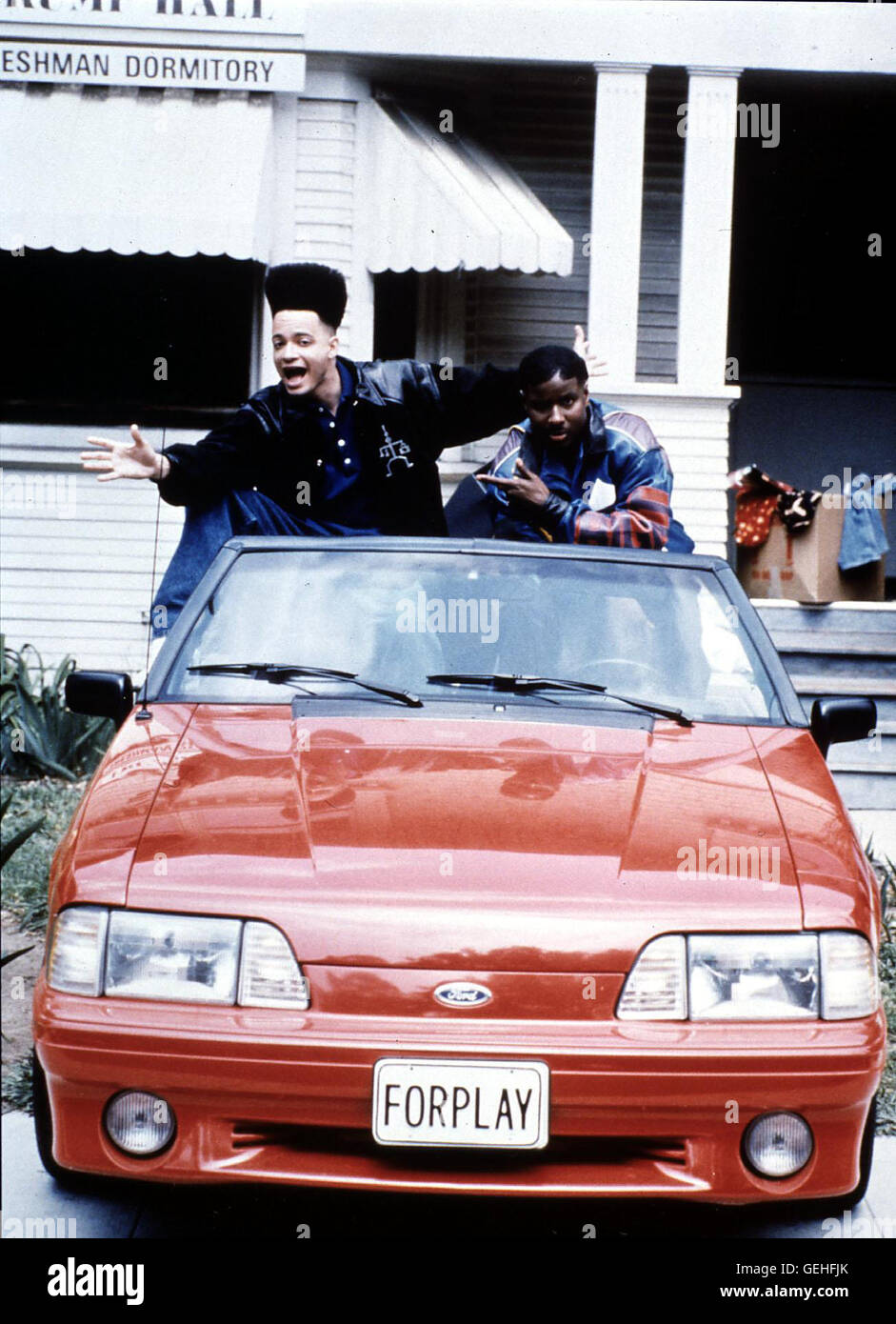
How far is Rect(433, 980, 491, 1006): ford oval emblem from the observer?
2609 millimetres

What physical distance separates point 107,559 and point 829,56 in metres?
Result: 5.34

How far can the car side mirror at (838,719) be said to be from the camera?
367cm

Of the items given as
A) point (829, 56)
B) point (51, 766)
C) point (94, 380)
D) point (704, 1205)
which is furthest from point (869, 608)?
point (704, 1205)

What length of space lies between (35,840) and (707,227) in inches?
212

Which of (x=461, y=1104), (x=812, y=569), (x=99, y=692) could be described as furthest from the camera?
(x=812, y=569)

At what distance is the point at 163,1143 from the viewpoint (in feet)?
8.66

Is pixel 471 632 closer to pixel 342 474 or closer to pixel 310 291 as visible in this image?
pixel 342 474

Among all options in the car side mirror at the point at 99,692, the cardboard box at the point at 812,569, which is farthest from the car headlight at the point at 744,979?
the cardboard box at the point at 812,569

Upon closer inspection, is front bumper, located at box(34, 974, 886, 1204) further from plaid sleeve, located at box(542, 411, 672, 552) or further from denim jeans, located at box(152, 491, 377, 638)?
denim jeans, located at box(152, 491, 377, 638)

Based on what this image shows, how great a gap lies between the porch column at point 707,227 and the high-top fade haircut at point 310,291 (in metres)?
3.71

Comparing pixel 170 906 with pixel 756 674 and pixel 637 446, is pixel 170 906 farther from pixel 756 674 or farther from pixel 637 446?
pixel 637 446

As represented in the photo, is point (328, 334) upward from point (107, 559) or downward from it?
upward

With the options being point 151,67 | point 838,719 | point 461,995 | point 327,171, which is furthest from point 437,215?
point 461,995

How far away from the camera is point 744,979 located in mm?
2688
